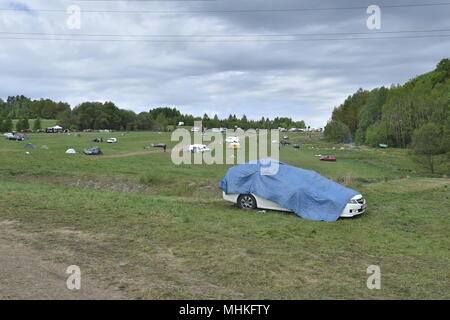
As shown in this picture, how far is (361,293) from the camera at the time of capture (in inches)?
230

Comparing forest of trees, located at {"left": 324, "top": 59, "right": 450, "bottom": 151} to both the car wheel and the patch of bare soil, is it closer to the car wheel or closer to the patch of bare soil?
the car wheel

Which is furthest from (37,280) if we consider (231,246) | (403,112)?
(403,112)

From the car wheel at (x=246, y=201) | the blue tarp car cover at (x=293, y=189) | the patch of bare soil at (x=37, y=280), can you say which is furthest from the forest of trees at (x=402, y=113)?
the patch of bare soil at (x=37, y=280)

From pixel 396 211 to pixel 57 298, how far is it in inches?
487

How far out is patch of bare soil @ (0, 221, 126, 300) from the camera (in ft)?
17.6

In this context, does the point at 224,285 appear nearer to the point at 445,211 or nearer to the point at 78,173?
the point at 445,211

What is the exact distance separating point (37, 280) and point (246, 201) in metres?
9.17

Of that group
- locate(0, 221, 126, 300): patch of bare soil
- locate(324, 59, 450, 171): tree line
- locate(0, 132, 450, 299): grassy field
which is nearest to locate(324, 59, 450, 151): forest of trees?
locate(324, 59, 450, 171): tree line

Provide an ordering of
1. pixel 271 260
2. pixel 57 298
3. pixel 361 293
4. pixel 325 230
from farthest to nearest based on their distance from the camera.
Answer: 1. pixel 325 230
2. pixel 271 260
3. pixel 361 293
4. pixel 57 298

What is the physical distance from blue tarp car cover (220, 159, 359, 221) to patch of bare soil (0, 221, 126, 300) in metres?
8.28

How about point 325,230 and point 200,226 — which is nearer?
point 200,226

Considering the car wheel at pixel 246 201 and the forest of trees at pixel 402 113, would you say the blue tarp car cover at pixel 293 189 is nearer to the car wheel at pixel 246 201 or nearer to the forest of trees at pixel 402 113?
the car wheel at pixel 246 201

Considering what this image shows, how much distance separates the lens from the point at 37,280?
5.91m
